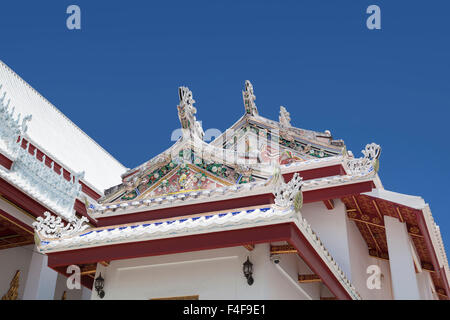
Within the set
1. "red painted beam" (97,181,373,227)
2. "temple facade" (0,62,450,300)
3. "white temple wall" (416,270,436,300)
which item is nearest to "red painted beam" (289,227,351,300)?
"temple facade" (0,62,450,300)

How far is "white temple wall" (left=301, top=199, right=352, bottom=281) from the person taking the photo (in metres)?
8.58

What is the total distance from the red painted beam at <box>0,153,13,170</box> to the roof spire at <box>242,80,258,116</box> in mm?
4461

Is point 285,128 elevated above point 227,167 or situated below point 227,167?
above

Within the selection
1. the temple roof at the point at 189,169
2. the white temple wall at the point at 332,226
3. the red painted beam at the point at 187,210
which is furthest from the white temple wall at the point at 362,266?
the red painted beam at the point at 187,210

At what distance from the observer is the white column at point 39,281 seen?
29.8ft

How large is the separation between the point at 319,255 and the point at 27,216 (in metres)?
5.26

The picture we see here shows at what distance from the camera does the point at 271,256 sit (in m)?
5.85

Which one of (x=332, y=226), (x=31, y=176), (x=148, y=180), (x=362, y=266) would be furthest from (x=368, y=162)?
(x=31, y=176)

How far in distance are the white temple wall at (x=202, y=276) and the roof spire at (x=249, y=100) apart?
4720mm

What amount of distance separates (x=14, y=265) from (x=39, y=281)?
0.77m

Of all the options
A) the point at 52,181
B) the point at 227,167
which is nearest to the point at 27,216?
the point at 52,181

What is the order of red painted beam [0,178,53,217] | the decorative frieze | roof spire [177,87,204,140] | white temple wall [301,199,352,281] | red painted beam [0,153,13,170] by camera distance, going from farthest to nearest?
the decorative frieze, red painted beam [0,153,13,170], white temple wall [301,199,352,281], red painted beam [0,178,53,217], roof spire [177,87,204,140]

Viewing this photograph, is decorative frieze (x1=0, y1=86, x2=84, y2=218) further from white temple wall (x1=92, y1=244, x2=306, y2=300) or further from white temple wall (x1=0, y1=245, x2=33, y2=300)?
white temple wall (x1=92, y1=244, x2=306, y2=300)
